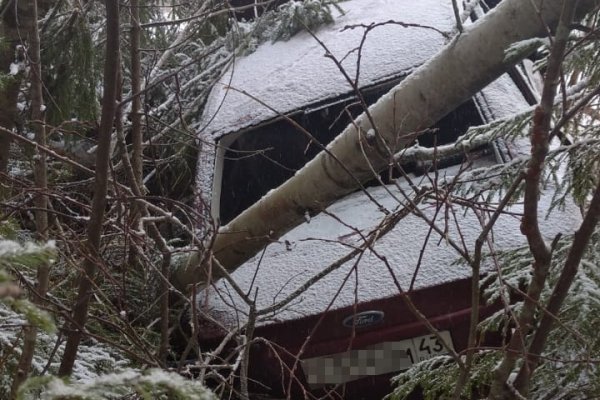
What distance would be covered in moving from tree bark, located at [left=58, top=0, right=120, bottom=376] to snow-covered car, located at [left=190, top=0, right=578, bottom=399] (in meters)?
0.52

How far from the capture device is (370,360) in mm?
2949

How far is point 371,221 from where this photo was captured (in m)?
3.55

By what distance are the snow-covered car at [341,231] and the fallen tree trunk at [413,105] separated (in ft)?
0.39

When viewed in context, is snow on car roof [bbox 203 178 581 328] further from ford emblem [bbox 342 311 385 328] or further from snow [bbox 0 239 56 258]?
snow [bbox 0 239 56 258]

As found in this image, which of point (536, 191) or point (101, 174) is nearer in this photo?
point (536, 191)

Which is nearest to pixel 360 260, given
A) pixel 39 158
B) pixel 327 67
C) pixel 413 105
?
pixel 413 105

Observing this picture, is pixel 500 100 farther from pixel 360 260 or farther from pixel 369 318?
pixel 369 318

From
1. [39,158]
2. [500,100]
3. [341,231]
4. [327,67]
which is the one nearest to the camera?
[39,158]

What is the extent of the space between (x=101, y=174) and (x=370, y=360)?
62.4 inches

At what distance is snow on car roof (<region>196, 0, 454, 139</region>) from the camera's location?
12.9ft

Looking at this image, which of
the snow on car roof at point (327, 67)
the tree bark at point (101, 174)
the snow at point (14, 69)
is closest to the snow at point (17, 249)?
the tree bark at point (101, 174)

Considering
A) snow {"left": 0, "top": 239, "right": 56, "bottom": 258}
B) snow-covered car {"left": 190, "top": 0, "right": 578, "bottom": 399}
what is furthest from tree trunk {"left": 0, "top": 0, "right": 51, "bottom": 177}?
snow {"left": 0, "top": 239, "right": 56, "bottom": 258}

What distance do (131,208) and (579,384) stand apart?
1903 millimetres

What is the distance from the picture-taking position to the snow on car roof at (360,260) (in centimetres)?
300
